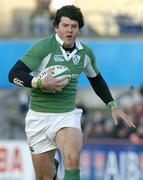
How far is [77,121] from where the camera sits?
25.9 feet

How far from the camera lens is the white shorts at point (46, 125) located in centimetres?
785

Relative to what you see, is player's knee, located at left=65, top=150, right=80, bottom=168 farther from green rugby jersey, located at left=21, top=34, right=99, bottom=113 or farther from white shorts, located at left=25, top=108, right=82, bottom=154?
green rugby jersey, located at left=21, top=34, right=99, bottom=113

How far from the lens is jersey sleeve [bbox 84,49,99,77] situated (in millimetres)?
8016

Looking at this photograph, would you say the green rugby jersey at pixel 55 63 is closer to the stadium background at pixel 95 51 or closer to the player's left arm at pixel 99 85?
the player's left arm at pixel 99 85

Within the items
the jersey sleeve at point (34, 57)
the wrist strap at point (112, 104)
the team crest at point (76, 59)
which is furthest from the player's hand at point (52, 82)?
the wrist strap at point (112, 104)

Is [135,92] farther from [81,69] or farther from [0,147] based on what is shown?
[81,69]

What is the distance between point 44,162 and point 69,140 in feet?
2.18

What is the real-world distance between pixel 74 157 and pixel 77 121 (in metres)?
0.50

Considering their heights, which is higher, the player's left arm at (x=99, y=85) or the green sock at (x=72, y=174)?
the player's left arm at (x=99, y=85)

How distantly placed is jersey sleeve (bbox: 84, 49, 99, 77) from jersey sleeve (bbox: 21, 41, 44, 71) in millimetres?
574

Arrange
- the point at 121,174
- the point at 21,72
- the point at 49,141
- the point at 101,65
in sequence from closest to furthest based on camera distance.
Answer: the point at 21,72, the point at 49,141, the point at 121,174, the point at 101,65

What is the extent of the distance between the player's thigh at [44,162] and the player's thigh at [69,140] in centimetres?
38

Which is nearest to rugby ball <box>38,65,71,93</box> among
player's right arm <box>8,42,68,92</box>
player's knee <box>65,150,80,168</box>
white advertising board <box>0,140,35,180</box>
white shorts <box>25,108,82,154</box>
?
player's right arm <box>8,42,68,92</box>

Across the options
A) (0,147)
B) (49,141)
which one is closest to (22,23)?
(0,147)
